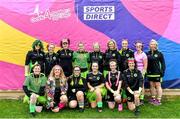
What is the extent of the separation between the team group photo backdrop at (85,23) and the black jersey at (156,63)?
26.4 inches

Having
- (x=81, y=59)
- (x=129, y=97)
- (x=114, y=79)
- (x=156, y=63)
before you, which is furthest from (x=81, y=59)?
(x=156, y=63)

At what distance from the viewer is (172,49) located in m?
9.09

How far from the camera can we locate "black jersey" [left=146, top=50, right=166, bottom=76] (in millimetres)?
8430

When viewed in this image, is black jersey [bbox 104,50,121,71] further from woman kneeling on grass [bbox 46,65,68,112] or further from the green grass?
woman kneeling on grass [bbox 46,65,68,112]

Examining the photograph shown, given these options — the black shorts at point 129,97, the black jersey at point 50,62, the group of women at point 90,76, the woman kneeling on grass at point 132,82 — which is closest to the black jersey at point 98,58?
the group of women at point 90,76

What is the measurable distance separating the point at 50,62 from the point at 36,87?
78 cm

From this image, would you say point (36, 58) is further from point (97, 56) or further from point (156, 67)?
point (156, 67)

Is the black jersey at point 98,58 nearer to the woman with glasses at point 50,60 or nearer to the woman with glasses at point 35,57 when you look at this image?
the woman with glasses at point 50,60

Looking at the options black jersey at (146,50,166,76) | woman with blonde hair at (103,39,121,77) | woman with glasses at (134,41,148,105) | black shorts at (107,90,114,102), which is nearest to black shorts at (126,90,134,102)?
black shorts at (107,90,114,102)

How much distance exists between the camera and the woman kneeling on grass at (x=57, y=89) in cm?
790

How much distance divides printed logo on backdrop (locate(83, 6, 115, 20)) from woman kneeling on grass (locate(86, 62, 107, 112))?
1.43m

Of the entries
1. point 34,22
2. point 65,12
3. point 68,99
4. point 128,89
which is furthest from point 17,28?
point 128,89

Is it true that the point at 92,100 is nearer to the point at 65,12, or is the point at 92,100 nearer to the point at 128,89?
the point at 128,89

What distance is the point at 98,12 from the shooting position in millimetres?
9062
